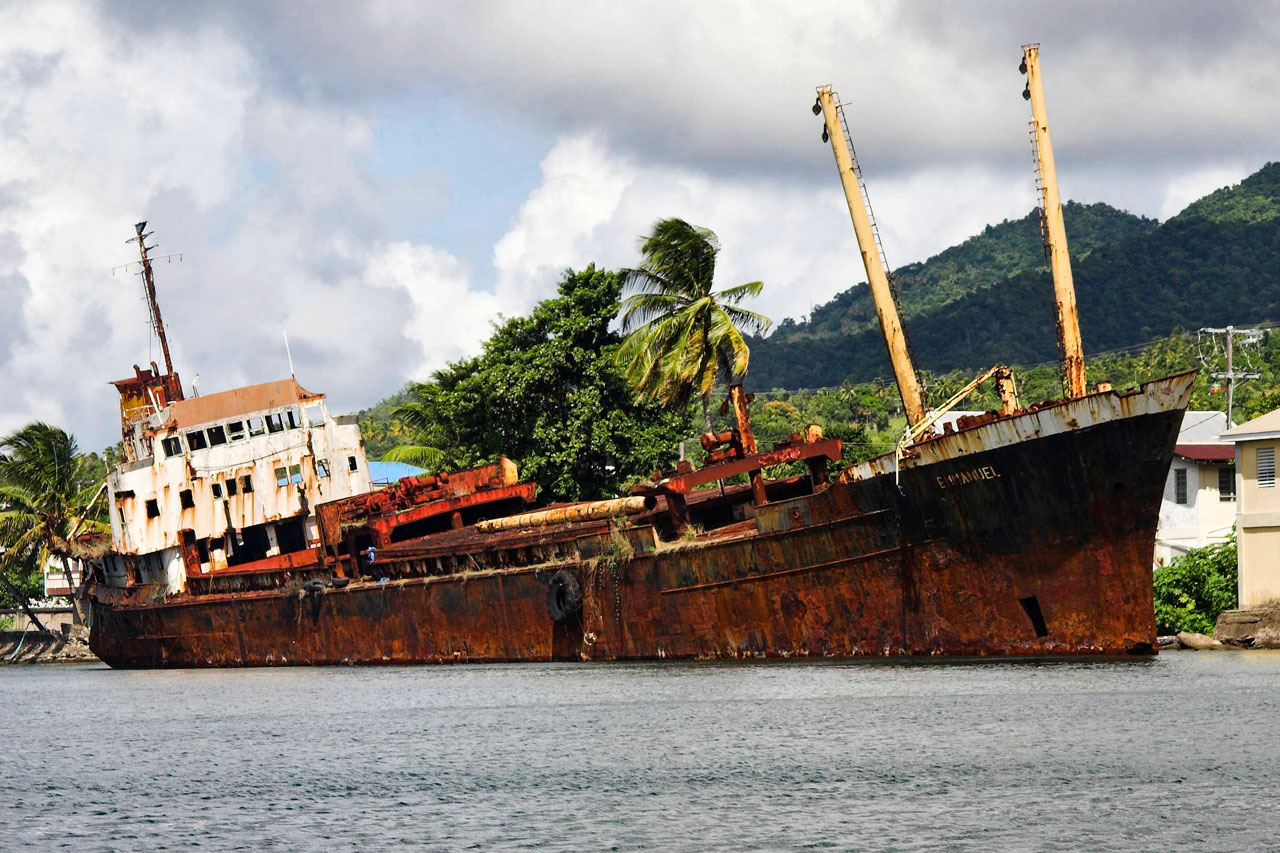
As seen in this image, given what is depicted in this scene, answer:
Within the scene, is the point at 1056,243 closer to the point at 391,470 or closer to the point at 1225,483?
the point at 1225,483

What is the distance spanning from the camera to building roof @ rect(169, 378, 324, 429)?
45.3 metres

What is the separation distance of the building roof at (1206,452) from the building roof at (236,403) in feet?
85.0

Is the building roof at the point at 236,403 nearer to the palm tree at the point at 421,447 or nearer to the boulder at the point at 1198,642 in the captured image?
the palm tree at the point at 421,447

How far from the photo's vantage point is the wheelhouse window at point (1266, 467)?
34031 mm

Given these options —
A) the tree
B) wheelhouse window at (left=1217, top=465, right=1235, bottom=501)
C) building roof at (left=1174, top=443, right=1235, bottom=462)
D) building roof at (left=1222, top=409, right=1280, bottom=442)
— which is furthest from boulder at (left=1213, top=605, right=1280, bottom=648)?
the tree

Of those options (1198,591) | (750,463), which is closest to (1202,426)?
Answer: (1198,591)

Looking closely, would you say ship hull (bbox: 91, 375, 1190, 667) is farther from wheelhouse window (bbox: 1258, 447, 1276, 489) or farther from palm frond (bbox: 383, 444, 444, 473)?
palm frond (bbox: 383, 444, 444, 473)

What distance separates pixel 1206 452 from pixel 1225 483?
3.42 feet

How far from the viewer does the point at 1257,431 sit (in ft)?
112

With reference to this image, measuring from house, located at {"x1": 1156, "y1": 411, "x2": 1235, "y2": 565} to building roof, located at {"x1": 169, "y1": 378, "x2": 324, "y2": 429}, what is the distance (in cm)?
2572

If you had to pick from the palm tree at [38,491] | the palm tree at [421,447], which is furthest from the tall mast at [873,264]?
the palm tree at [38,491]

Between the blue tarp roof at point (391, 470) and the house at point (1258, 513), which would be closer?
the house at point (1258, 513)

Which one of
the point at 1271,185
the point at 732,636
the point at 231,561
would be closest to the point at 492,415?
the point at 231,561

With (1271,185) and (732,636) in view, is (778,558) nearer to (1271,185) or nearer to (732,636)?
(732,636)
